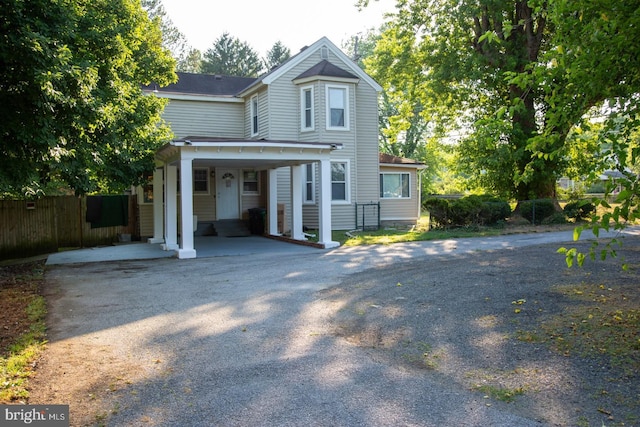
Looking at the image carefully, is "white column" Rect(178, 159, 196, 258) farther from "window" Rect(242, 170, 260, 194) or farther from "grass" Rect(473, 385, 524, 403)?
"grass" Rect(473, 385, 524, 403)

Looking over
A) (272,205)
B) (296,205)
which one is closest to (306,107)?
(272,205)

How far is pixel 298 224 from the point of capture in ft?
54.0

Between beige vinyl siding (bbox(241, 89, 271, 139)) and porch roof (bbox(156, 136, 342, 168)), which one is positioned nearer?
porch roof (bbox(156, 136, 342, 168))

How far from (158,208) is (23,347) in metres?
11.6

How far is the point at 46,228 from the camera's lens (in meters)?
15.3

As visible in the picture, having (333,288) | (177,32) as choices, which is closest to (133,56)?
(333,288)

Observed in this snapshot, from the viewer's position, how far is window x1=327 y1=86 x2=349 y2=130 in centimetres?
1914

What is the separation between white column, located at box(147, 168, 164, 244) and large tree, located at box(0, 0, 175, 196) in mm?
1633

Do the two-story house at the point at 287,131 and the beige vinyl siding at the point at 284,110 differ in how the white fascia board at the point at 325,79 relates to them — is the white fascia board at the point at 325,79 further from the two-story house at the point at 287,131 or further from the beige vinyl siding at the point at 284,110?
the beige vinyl siding at the point at 284,110

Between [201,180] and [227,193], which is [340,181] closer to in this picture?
[227,193]

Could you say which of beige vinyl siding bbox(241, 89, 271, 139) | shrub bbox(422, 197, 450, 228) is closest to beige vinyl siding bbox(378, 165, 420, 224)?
shrub bbox(422, 197, 450, 228)

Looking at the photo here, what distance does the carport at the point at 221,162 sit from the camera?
12.7 metres

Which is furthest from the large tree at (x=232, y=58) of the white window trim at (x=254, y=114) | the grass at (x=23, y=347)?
the grass at (x=23, y=347)

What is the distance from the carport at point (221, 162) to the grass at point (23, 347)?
15.4 feet
